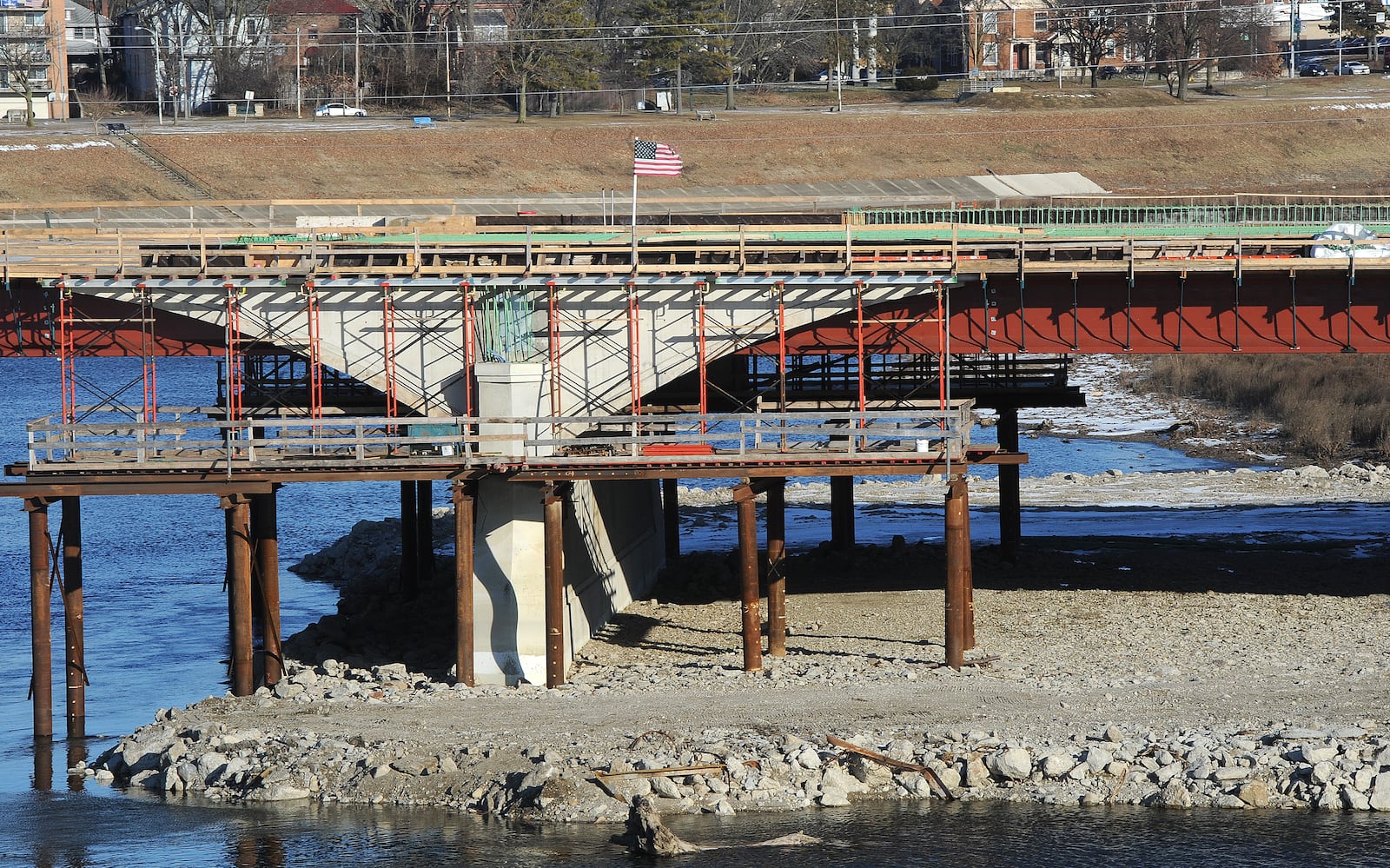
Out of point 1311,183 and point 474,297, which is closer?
point 474,297

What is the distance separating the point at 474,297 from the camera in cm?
3444

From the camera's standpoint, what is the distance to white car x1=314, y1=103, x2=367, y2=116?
106m

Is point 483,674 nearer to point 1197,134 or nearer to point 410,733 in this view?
point 410,733

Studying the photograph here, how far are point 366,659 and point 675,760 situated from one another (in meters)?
12.4

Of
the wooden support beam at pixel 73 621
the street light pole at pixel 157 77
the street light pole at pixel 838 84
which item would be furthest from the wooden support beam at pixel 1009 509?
the street light pole at pixel 157 77

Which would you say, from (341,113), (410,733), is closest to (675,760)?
(410,733)

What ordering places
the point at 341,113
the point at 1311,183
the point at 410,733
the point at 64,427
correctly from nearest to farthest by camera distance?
the point at 410,733 → the point at 64,427 → the point at 1311,183 → the point at 341,113

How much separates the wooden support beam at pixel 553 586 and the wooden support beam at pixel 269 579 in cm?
516

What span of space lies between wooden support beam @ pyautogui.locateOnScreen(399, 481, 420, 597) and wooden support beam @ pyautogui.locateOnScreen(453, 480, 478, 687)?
980cm

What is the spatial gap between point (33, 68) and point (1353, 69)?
299 ft

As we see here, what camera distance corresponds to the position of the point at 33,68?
393ft

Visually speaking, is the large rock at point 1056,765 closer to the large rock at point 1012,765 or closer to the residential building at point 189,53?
the large rock at point 1012,765

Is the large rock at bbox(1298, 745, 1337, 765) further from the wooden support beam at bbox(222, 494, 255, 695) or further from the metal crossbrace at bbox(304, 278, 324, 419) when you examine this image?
the metal crossbrace at bbox(304, 278, 324, 419)

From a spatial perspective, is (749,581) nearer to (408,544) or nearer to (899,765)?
(899,765)
